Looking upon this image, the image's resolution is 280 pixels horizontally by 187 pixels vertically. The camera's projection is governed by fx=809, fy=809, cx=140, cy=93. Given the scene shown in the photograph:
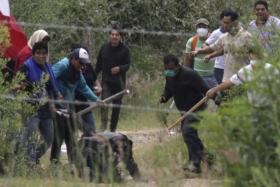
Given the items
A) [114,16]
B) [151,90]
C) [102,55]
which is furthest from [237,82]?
[114,16]

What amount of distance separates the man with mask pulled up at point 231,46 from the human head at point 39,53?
193 cm

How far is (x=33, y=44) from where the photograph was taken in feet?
28.3

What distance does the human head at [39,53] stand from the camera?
8.12 meters

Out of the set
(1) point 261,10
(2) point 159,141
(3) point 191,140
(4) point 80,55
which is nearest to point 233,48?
(1) point 261,10

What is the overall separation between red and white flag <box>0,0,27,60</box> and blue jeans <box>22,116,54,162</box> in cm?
130

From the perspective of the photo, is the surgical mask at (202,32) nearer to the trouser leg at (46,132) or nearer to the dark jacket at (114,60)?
the dark jacket at (114,60)

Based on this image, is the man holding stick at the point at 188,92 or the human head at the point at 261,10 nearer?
the man holding stick at the point at 188,92

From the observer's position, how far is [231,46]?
8461 mm

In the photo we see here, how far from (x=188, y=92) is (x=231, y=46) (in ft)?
3.06

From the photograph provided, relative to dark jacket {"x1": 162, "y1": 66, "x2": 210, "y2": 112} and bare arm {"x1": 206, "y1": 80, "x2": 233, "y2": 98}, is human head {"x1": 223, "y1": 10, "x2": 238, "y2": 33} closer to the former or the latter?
dark jacket {"x1": 162, "y1": 66, "x2": 210, "y2": 112}

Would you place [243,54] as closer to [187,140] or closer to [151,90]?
[187,140]

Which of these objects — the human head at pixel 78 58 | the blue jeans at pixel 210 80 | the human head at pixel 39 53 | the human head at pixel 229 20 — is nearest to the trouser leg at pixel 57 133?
the human head at pixel 78 58

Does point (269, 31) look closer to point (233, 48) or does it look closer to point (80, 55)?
point (233, 48)

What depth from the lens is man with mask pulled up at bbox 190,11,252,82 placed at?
8.48m
